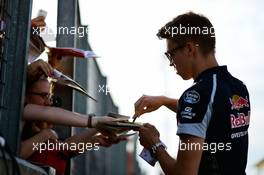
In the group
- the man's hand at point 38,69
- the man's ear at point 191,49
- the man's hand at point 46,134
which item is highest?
the man's ear at point 191,49

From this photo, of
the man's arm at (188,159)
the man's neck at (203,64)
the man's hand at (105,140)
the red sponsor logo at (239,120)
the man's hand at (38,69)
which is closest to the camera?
the man's arm at (188,159)

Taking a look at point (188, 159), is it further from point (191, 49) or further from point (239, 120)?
point (191, 49)

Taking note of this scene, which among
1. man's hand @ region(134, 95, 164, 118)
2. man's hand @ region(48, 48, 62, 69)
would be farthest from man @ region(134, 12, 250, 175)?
man's hand @ region(48, 48, 62, 69)

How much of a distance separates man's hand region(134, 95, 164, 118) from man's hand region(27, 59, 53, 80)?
1.97 ft

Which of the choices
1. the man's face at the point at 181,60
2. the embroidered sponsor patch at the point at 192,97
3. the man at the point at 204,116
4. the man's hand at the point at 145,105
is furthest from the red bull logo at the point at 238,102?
the man's hand at the point at 145,105

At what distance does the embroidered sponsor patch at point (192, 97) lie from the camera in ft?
11.0

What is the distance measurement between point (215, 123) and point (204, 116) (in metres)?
0.07

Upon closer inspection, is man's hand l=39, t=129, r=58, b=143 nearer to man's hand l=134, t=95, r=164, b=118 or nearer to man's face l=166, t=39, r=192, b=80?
man's hand l=134, t=95, r=164, b=118

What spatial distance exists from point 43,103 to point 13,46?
1.47 feet

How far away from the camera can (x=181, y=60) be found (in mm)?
3666

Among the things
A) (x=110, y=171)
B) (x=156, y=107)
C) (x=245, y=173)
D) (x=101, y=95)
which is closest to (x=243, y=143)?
(x=245, y=173)

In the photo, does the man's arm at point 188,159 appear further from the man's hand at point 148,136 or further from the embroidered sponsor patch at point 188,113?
the man's hand at point 148,136

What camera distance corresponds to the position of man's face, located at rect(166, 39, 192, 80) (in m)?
3.64

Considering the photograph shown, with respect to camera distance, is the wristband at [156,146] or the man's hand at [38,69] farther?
the man's hand at [38,69]
